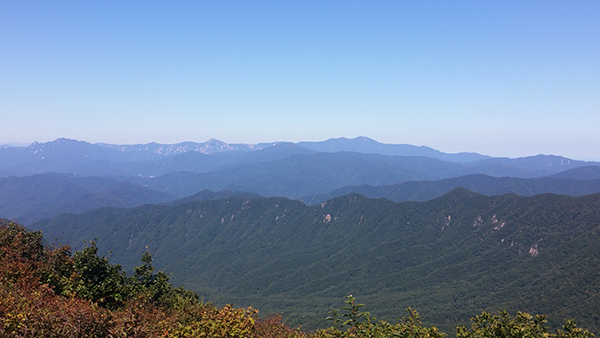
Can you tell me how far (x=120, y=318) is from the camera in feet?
58.7

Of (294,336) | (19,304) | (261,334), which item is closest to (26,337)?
(19,304)

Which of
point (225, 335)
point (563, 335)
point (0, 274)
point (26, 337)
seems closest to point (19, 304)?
point (26, 337)

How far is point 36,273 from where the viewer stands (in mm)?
32250

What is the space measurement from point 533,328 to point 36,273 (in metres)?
45.5

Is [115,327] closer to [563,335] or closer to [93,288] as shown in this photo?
[93,288]

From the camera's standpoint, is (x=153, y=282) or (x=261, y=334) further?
(x=153, y=282)

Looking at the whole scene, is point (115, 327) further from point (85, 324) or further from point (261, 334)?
point (261, 334)

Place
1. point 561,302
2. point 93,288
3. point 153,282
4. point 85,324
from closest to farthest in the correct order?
1. point 85,324
2. point 93,288
3. point 153,282
4. point 561,302

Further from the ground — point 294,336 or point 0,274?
point 0,274

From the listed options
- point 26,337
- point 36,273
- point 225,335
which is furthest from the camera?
point 36,273

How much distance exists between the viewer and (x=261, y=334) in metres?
20.6

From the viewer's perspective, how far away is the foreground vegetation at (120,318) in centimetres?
1522

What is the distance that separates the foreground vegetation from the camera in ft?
49.9

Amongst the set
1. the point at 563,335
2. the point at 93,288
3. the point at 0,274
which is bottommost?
the point at 93,288
